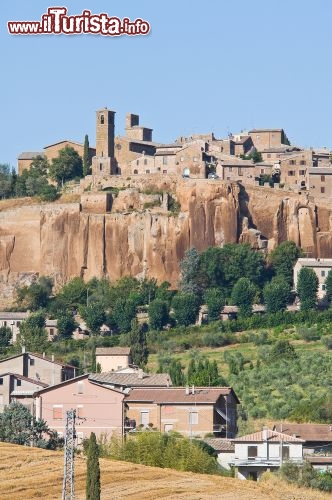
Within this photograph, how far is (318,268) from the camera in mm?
112875

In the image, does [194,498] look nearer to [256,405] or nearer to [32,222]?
[256,405]

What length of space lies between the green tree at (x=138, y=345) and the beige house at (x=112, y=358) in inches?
42.5

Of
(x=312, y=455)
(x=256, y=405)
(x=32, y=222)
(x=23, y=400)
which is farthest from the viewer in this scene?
(x=32, y=222)

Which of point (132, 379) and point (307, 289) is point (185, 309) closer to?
point (307, 289)

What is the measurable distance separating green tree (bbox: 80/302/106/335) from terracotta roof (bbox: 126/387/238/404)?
37099mm

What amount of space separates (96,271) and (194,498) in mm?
66210

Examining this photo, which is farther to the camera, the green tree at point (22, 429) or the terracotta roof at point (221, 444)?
the terracotta roof at point (221, 444)

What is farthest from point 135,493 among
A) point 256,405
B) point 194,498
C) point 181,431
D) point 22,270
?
point 22,270

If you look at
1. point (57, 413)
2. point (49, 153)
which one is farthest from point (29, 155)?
point (57, 413)

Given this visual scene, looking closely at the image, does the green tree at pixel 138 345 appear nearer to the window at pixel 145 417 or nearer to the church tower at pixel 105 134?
the church tower at pixel 105 134

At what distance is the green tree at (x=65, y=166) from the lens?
12800 cm

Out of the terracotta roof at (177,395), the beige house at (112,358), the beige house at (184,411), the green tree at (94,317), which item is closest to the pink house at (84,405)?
the beige house at (184,411)

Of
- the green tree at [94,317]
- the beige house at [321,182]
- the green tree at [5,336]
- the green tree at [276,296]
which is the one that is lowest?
the green tree at [5,336]

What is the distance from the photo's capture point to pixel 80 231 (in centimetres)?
12012
